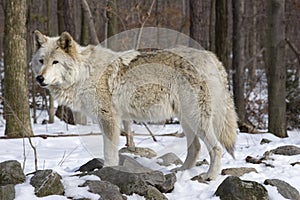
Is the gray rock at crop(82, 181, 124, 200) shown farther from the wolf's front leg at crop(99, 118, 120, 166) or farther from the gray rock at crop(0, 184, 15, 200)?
the wolf's front leg at crop(99, 118, 120, 166)

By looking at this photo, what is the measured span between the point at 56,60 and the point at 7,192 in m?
1.80

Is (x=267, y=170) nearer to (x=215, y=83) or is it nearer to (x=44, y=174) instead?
(x=215, y=83)

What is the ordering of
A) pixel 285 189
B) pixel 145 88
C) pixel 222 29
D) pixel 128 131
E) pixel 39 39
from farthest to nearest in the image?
pixel 222 29 < pixel 128 131 < pixel 39 39 < pixel 145 88 < pixel 285 189

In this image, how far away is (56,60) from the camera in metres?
4.95

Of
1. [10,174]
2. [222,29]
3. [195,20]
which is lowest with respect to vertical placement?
[10,174]

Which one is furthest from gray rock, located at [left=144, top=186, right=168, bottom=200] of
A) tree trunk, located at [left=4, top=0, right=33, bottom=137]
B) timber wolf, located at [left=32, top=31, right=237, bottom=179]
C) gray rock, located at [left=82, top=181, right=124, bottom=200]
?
tree trunk, located at [left=4, top=0, right=33, bottom=137]

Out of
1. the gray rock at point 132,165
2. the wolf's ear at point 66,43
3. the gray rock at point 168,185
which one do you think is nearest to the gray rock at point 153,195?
the gray rock at point 168,185

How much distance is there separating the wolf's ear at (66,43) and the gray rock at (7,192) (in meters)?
1.91

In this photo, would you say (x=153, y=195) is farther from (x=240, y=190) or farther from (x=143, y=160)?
(x=143, y=160)

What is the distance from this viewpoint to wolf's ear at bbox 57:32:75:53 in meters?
4.94

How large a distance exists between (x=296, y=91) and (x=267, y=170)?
380 inches

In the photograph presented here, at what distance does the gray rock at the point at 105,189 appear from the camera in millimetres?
3885

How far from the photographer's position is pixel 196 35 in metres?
10.1

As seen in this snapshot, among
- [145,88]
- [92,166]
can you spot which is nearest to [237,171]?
[145,88]
